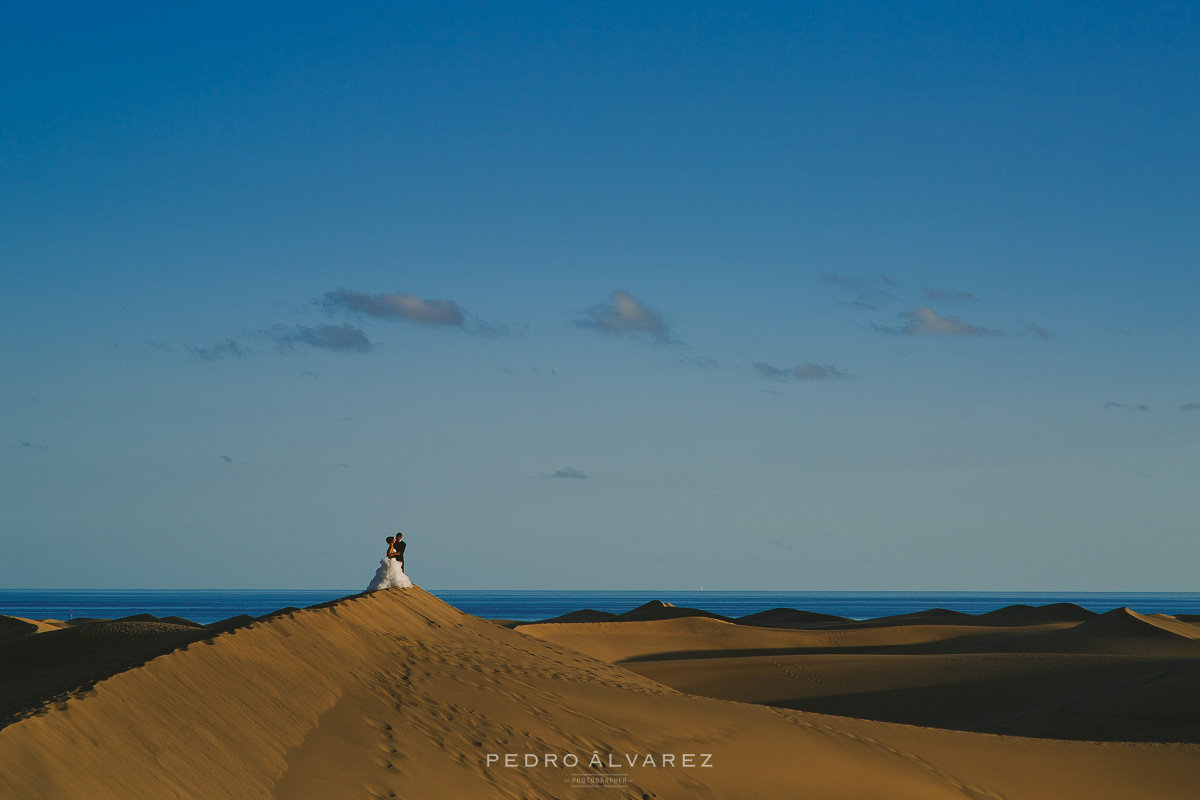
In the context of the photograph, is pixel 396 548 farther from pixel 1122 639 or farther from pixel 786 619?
pixel 786 619

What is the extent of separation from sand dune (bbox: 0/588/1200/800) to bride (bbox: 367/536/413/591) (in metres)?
4.14

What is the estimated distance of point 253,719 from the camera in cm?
827

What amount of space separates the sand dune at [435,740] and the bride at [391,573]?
414 cm

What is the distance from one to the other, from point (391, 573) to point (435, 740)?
10687 millimetres

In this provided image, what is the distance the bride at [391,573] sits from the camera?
18969mm

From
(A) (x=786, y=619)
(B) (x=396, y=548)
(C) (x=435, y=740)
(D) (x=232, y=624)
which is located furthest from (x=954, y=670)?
(A) (x=786, y=619)

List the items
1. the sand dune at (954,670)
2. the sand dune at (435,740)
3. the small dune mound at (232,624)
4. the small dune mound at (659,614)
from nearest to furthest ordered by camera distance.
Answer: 1. the sand dune at (435,740)
2. the small dune mound at (232,624)
3. the sand dune at (954,670)
4. the small dune mound at (659,614)

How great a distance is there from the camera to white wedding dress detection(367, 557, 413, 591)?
19.0 m

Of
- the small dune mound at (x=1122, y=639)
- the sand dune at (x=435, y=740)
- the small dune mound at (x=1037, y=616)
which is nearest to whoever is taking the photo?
the sand dune at (x=435, y=740)

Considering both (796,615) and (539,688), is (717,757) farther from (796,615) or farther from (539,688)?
(796,615)

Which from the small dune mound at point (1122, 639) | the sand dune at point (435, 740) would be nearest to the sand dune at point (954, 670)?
the small dune mound at point (1122, 639)

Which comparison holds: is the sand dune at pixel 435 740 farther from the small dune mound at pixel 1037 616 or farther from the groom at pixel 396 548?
the small dune mound at pixel 1037 616

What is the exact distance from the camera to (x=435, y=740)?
8742mm

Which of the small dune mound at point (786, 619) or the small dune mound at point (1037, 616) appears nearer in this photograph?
the small dune mound at point (1037, 616)
